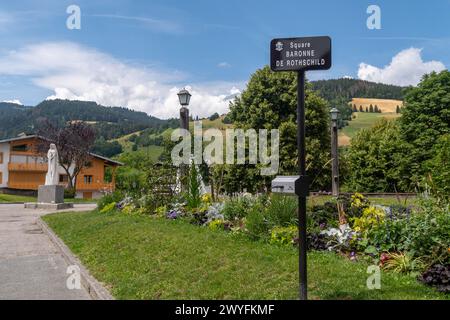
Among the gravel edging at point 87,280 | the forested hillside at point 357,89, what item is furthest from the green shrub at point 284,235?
the forested hillside at point 357,89

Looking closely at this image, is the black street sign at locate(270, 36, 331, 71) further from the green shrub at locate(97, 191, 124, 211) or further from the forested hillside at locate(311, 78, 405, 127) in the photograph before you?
the forested hillside at locate(311, 78, 405, 127)

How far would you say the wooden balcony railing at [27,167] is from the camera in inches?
2438

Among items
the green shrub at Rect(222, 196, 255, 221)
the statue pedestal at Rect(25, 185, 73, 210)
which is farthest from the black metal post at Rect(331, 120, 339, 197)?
the statue pedestal at Rect(25, 185, 73, 210)

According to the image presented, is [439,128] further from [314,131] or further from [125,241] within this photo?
[125,241]

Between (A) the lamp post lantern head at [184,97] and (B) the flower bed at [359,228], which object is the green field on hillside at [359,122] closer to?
(A) the lamp post lantern head at [184,97]

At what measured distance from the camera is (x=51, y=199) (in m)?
25.5

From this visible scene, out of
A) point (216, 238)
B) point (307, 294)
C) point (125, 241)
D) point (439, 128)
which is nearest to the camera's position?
point (307, 294)

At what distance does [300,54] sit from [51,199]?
23304mm

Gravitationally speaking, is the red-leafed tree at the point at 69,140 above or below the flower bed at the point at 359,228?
above

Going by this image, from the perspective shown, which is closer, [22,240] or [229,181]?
[22,240]

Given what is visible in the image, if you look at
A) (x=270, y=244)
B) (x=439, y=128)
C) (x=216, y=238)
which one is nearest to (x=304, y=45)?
(x=270, y=244)

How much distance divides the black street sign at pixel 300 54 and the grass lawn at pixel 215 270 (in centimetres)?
253

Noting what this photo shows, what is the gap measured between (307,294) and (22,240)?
32.3 feet

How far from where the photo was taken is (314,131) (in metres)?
27.7
